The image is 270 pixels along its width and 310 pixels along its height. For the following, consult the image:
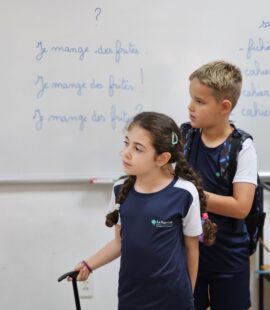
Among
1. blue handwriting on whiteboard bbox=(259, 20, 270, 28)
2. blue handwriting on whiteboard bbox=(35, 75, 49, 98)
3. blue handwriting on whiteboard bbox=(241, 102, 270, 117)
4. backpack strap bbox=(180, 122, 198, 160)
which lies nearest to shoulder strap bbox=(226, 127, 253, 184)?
backpack strap bbox=(180, 122, 198, 160)

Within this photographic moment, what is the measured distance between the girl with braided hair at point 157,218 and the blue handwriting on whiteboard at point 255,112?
808 millimetres

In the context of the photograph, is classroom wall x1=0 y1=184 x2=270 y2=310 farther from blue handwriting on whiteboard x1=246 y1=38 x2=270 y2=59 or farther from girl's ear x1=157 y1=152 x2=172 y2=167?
girl's ear x1=157 y1=152 x2=172 y2=167

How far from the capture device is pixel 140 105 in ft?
5.84

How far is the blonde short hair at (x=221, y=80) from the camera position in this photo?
1206 mm

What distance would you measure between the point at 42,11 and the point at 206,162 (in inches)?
38.6

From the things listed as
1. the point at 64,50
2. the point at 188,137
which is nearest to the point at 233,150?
the point at 188,137

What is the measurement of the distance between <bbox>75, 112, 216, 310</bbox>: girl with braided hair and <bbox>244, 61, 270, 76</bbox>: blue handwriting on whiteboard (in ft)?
2.75

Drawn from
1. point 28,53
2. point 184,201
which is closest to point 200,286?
point 184,201

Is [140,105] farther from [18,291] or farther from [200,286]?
[18,291]

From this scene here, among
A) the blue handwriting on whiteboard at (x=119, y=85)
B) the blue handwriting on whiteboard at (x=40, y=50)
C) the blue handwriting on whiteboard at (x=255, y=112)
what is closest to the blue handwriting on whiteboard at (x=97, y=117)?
the blue handwriting on whiteboard at (x=119, y=85)

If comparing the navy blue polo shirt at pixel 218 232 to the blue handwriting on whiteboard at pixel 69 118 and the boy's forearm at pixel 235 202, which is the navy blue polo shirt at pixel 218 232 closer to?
the boy's forearm at pixel 235 202

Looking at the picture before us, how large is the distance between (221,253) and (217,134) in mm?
374

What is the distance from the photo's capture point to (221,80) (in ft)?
3.97

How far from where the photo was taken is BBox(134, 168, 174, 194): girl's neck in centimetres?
109
